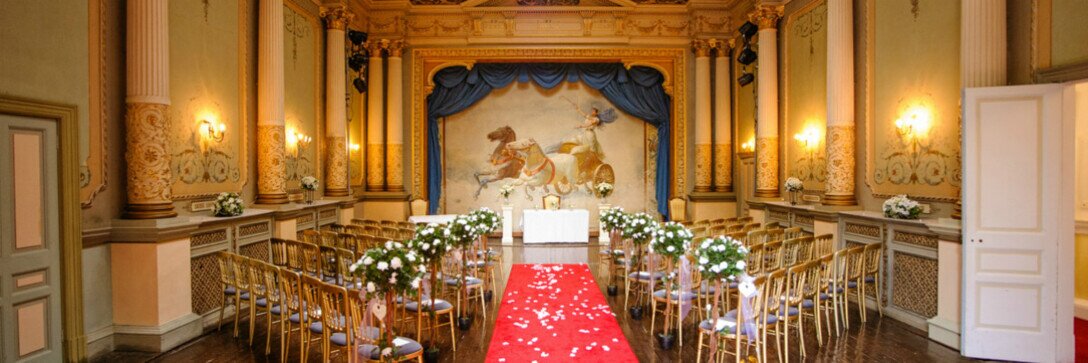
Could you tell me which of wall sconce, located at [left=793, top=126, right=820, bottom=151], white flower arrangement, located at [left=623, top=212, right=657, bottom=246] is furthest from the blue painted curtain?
white flower arrangement, located at [left=623, top=212, right=657, bottom=246]

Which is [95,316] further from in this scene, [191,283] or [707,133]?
[707,133]

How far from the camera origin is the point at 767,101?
35.8ft

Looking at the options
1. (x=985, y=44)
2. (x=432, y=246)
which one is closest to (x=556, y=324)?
(x=432, y=246)

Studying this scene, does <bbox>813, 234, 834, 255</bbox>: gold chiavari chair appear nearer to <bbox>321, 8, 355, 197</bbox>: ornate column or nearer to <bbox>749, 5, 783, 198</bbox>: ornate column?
<bbox>749, 5, 783, 198</bbox>: ornate column

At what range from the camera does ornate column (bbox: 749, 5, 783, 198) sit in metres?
10.8

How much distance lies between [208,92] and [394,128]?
6.33 m

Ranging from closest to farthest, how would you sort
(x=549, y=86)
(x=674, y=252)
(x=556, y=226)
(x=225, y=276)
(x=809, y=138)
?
(x=674, y=252), (x=225, y=276), (x=809, y=138), (x=556, y=226), (x=549, y=86)

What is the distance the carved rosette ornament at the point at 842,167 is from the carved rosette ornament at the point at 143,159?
849cm

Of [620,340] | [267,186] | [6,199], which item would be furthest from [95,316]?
[620,340]

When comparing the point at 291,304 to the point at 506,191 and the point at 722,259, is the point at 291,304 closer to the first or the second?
the point at 722,259

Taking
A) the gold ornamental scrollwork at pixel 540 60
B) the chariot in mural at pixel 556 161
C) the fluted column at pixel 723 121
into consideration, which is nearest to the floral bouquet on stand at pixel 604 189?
the chariot in mural at pixel 556 161

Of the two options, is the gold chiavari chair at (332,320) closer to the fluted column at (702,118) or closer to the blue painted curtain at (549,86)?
the blue painted curtain at (549,86)

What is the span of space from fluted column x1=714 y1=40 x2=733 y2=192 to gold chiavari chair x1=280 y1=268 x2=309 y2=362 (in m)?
10.6

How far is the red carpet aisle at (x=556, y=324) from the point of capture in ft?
17.4
